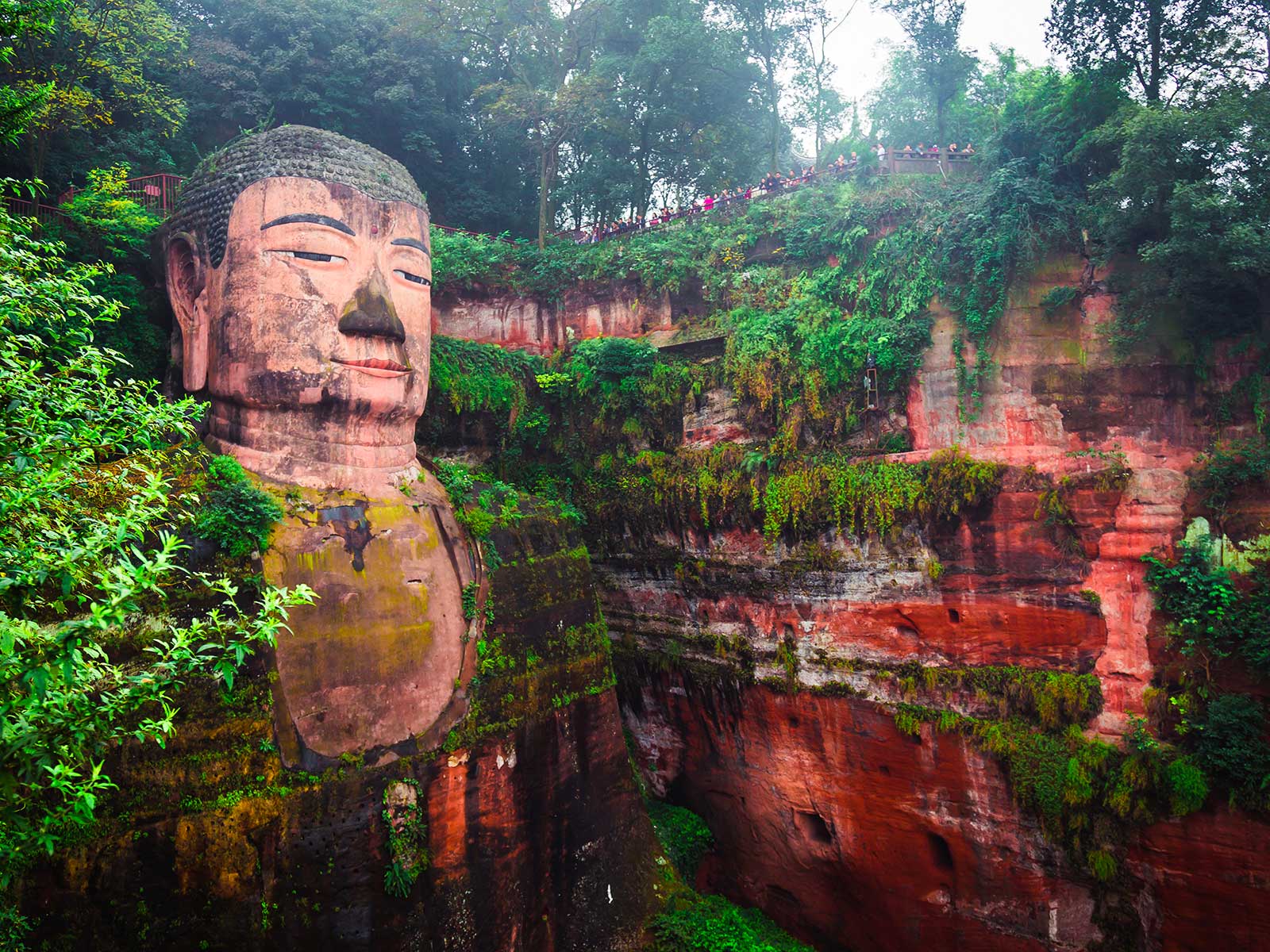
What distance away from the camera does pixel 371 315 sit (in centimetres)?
762

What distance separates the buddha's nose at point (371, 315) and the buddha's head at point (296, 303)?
0.01 meters

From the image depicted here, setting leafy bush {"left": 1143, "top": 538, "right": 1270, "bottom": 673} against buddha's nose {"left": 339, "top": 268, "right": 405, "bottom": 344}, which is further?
leafy bush {"left": 1143, "top": 538, "right": 1270, "bottom": 673}

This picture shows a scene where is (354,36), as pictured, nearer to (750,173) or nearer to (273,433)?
(750,173)

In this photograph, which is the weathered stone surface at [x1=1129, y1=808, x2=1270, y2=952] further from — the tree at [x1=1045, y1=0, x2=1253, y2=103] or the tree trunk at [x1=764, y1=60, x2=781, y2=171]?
the tree trunk at [x1=764, y1=60, x2=781, y2=171]

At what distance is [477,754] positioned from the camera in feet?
24.6

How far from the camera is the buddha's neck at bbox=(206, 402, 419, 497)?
7508 mm

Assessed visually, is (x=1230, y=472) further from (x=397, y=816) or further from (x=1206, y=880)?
(x=397, y=816)

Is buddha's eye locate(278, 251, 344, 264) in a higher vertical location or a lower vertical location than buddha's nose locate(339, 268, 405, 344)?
higher

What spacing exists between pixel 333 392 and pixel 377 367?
54cm

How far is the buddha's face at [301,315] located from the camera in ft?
24.3

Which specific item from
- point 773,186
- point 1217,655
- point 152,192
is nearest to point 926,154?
point 773,186

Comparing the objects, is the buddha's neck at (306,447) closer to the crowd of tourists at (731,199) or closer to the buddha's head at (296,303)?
the buddha's head at (296,303)

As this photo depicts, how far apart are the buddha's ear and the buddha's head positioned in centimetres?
2

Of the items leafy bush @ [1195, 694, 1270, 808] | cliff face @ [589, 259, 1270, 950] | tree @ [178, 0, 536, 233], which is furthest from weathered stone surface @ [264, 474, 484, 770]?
tree @ [178, 0, 536, 233]
